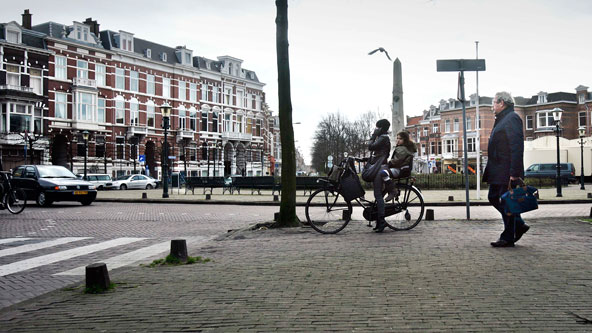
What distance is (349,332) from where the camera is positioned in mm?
3328

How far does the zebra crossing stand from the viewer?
668 cm

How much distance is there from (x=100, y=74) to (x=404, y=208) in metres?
46.2

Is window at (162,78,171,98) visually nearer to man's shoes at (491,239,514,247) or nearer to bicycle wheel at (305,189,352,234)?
bicycle wheel at (305,189,352,234)

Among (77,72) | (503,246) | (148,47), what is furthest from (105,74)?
(503,246)

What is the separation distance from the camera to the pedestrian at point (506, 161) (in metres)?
6.28

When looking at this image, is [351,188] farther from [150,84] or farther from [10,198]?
[150,84]

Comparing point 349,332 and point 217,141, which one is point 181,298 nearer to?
point 349,332

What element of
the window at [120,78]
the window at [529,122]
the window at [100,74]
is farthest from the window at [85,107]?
the window at [529,122]

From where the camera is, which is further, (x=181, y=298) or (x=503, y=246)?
(x=503, y=246)

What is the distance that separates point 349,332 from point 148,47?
55.6 meters

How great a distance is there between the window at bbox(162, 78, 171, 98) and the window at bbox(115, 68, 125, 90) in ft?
17.6

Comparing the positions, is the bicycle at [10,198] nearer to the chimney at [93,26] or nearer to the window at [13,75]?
the window at [13,75]

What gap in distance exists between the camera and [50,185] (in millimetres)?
18031

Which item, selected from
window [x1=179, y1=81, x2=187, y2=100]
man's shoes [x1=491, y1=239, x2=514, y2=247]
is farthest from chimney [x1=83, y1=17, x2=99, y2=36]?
man's shoes [x1=491, y1=239, x2=514, y2=247]
